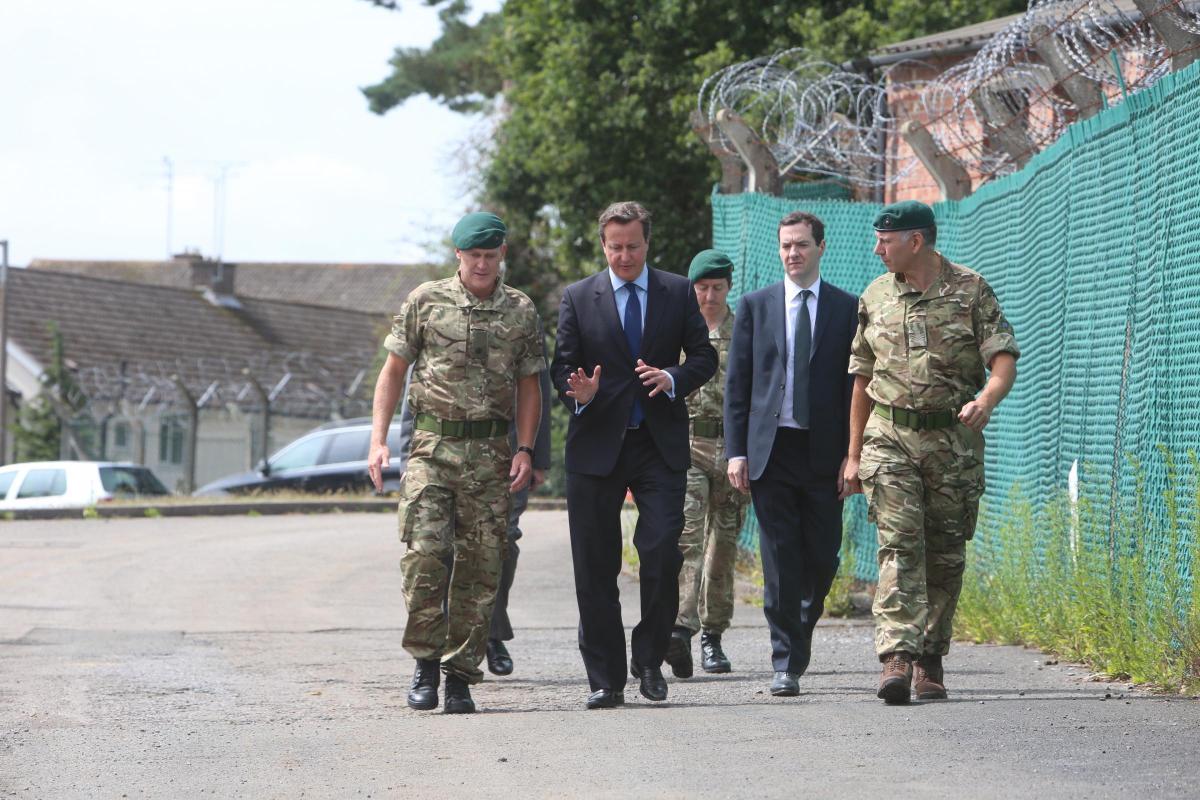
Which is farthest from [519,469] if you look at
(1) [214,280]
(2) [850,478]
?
(1) [214,280]

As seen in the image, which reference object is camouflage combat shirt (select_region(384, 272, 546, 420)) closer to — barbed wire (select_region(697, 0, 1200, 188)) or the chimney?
barbed wire (select_region(697, 0, 1200, 188))

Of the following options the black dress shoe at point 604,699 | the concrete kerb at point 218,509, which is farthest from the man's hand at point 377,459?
the concrete kerb at point 218,509

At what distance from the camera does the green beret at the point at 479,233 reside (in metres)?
7.51

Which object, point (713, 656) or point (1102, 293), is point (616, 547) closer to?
point (713, 656)

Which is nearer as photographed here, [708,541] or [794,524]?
[794,524]

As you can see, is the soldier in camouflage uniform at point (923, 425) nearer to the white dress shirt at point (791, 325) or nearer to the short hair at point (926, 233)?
the short hair at point (926, 233)

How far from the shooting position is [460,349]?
24.5 ft

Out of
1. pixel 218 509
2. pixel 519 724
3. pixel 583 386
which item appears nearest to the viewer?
pixel 519 724

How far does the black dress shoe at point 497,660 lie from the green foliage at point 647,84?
690 inches

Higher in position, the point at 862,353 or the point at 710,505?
the point at 862,353

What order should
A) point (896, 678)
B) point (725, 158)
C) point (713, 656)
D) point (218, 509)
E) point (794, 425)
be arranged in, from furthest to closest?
point (218, 509), point (725, 158), point (713, 656), point (794, 425), point (896, 678)

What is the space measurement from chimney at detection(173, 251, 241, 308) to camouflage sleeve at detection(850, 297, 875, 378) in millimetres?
48202

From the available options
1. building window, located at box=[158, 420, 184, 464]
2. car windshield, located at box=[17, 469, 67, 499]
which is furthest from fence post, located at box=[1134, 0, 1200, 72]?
building window, located at box=[158, 420, 184, 464]

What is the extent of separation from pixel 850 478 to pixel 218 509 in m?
16.0
